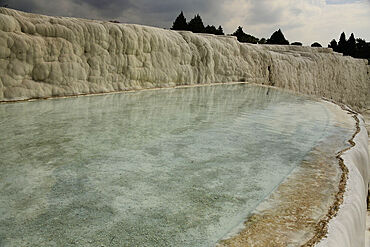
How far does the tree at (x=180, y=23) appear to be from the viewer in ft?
74.9

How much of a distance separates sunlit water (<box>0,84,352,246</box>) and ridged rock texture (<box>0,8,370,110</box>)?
196 centimetres

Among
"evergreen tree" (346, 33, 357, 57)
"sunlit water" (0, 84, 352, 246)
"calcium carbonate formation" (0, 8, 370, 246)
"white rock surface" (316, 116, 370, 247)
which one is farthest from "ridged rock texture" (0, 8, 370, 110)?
"evergreen tree" (346, 33, 357, 57)

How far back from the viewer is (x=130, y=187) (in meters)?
1.87

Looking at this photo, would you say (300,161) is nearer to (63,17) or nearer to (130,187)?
(130,187)

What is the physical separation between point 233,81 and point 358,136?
8.23 m

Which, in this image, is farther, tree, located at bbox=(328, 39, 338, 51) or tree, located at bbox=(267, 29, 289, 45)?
tree, located at bbox=(328, 39, 338, 51)

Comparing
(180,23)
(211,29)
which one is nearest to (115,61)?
(180,23)

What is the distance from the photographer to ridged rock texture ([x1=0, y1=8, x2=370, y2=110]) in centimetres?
553

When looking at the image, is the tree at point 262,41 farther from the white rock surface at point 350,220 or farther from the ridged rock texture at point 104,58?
the white rock surface at point 350,220

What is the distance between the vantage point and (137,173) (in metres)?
2.09

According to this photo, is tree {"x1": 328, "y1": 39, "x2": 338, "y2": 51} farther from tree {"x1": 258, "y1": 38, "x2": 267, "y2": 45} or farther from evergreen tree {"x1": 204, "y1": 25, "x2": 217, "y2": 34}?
evergreen tree {"x1": 204, "y1": 25, "x2": 217, "y2": 34}

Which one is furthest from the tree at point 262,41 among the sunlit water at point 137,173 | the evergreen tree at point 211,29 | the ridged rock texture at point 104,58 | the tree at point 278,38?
the sunlit water at point 137,173

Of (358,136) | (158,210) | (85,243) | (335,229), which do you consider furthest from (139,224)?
(358,136)

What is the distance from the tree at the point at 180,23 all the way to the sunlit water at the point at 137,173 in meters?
20.1
